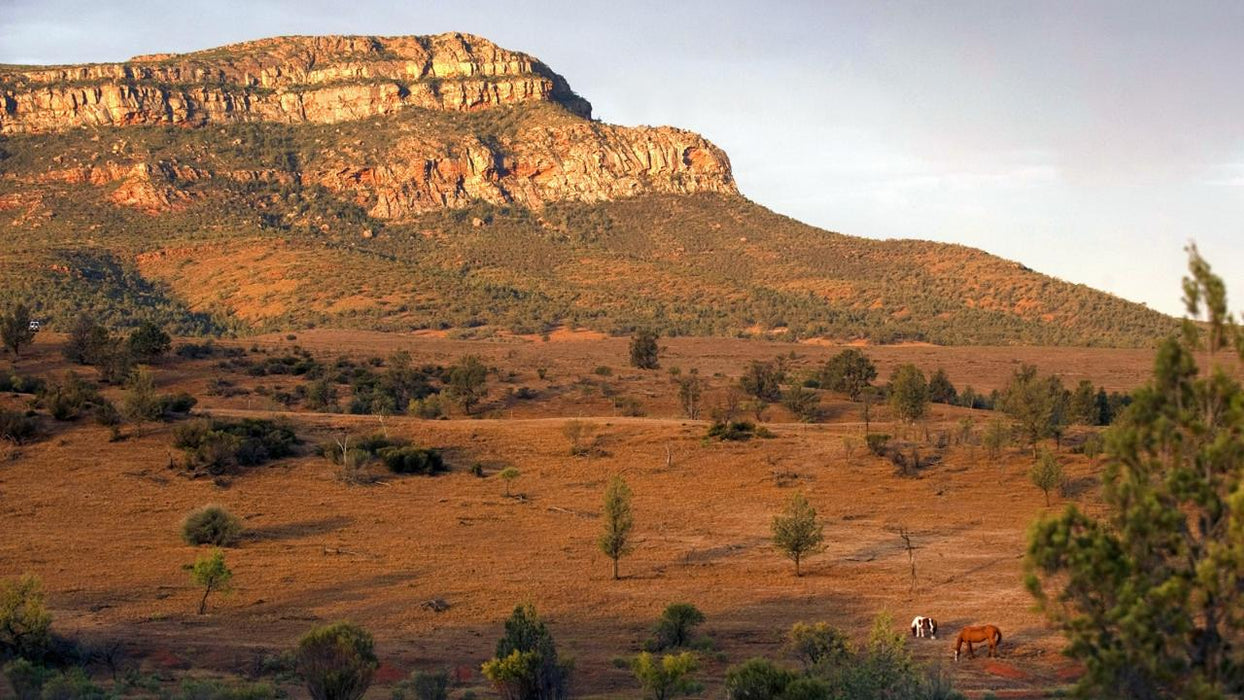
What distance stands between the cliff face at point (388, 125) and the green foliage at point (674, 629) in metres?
127

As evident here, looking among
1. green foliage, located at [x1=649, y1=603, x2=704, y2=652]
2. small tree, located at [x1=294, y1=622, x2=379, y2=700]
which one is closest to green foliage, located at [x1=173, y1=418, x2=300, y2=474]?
green foliage, located at [x1=649, y1=603, x2=704, y2=652]

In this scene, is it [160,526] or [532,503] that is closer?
[160,526]

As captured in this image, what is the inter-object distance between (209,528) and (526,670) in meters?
18.6

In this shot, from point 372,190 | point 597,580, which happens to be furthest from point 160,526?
point 372,190

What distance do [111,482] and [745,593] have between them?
23579 millimetres

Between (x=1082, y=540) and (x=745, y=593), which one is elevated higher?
(x=1082, y=540)

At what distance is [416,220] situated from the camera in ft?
475

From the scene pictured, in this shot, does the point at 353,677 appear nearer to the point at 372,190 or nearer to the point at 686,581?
the point at 686,581

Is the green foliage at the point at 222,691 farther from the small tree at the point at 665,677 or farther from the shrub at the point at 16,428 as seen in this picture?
the shrub at the point at 16,428

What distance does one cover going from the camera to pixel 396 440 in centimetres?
4616

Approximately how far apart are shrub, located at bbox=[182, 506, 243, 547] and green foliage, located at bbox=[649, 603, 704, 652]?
51.2 feet

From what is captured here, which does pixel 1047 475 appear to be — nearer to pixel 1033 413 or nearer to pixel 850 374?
pixel 1033 413

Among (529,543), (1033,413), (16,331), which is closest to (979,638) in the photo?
(529,543)

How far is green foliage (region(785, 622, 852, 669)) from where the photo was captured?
64.4 ft
